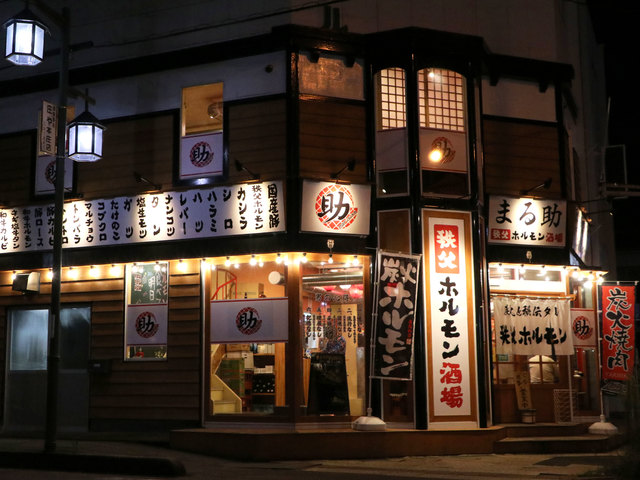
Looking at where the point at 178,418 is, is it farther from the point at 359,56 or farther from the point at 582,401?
the point at 582,401

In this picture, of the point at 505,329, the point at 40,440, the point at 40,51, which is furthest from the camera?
the point at 505,329

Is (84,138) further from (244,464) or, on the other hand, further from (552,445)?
(552,445)

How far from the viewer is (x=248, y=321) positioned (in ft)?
52.7

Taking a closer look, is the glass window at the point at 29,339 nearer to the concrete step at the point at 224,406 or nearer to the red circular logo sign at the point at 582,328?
the concrete step at the point at 224,406

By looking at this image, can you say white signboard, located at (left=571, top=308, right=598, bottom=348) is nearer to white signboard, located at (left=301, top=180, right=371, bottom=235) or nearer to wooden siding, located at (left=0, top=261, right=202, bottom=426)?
white signboard, located at (left=301, top=180, right=371, bottom=235)

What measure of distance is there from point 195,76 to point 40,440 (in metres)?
8.42

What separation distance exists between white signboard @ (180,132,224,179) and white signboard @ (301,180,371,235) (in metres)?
2.22

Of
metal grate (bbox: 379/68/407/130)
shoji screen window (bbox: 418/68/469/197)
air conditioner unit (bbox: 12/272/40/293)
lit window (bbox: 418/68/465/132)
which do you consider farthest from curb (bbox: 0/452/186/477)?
lit window (bbox: 418/68/465/132)

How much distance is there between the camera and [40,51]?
46.8 feet

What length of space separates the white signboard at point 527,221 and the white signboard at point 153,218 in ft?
16.7

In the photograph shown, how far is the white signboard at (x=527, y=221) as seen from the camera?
17547 mm

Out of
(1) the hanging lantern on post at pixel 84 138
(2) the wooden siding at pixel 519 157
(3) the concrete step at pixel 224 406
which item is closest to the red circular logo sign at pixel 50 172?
(1) the hanging lantern on post at pixel 84 138

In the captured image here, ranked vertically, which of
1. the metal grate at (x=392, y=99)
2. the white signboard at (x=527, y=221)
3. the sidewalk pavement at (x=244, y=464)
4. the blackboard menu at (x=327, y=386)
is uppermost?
the metal grate at (x=392, y=99)

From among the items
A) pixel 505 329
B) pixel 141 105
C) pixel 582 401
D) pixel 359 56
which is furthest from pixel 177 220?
pixel 582 401
